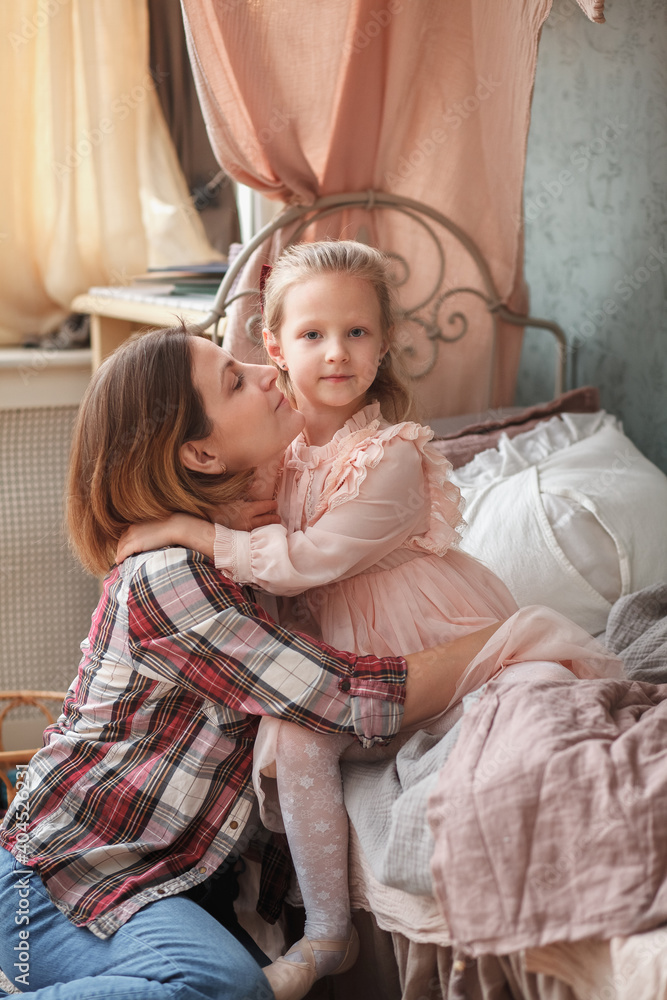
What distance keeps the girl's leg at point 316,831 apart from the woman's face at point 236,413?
35 centimetres

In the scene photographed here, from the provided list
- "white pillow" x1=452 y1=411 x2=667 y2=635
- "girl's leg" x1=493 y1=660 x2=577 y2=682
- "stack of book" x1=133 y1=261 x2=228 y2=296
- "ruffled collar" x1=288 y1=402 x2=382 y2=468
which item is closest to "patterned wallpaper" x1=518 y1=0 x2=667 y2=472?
"white pillow" x1=452 y1=411 x2=667 y2=635

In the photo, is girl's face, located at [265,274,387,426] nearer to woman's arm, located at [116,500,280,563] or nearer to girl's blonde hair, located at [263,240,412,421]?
girl's blonde hair, located at [263,240,412,421]

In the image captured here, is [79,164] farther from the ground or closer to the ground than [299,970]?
farther from the ground

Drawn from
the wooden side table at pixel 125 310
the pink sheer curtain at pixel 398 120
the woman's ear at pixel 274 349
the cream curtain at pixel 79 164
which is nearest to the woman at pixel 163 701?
the woman's ear at pixel 274 349

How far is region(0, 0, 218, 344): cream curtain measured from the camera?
2400mm

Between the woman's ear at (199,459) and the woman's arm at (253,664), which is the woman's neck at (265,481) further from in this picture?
the woman's arm at (253,664)

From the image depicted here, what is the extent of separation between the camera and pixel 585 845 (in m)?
0.87

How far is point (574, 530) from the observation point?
1654 millimetres

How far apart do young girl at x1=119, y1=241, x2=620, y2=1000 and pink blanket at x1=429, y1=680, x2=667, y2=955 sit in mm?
191

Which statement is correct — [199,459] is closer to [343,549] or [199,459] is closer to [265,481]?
[265,481]

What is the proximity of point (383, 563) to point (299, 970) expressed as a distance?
0.51m

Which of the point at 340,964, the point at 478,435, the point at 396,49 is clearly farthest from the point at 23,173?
the point at 340,964

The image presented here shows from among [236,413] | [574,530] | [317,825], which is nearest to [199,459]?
[236,413]

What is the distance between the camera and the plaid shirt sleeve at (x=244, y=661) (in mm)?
1101
